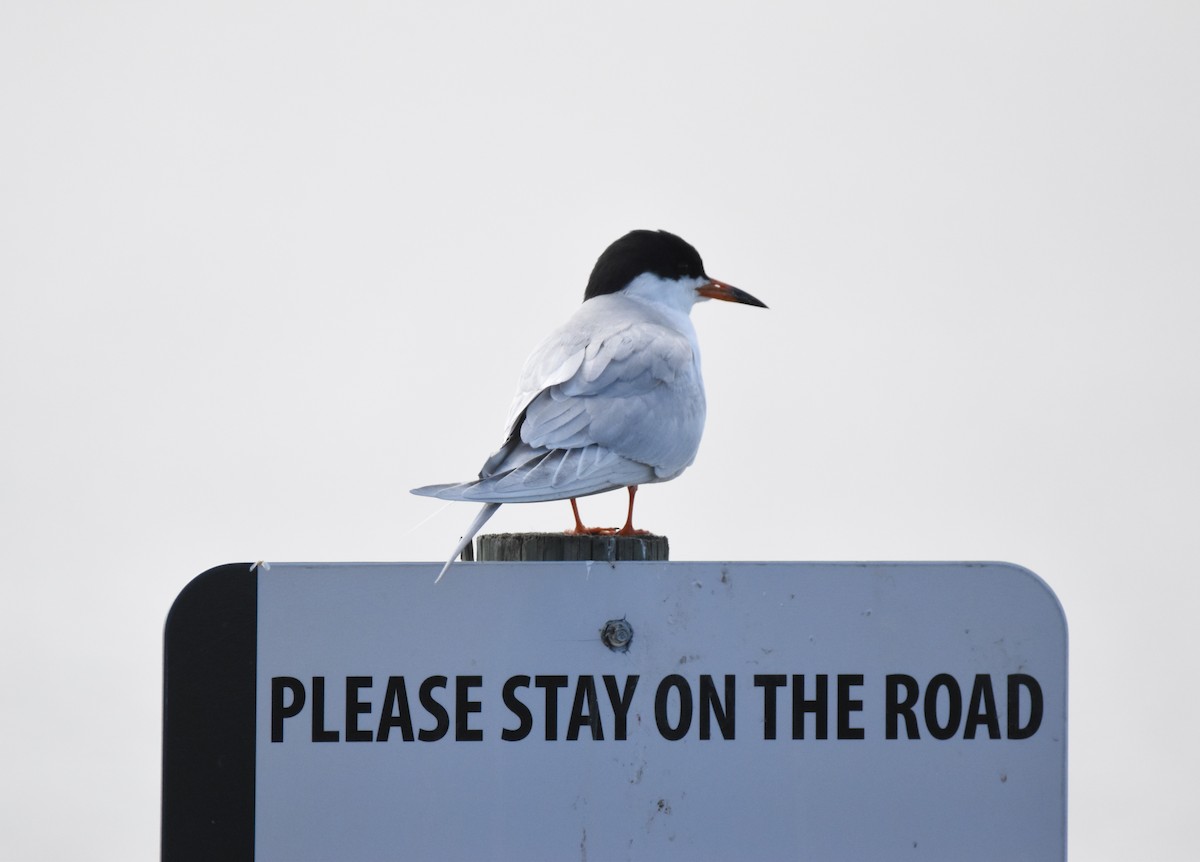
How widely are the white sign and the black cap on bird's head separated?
249 cm

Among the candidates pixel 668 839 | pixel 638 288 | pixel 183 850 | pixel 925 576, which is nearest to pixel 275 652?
pixel 183 850

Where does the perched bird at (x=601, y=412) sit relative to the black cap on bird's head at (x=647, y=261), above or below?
below

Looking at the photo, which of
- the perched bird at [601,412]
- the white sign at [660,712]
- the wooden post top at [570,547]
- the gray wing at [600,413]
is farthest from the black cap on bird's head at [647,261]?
the white sign at [660,712]

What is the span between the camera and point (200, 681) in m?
2.34

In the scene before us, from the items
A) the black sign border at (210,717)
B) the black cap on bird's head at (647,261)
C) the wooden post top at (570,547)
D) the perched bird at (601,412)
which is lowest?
the black sign border at (210,717)

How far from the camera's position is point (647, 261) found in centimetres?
482

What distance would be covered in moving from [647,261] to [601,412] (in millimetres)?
1218

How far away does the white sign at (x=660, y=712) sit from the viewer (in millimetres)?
2371

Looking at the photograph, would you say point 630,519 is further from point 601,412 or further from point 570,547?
point 570,547

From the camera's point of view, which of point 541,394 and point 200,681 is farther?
point 541,394

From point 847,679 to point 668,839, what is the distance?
438 millimetres

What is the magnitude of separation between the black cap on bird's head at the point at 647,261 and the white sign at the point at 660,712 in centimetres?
249

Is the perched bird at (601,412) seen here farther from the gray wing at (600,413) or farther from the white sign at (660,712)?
the white sign at (660,712)

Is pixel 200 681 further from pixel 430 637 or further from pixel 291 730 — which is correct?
pixel 430 637
